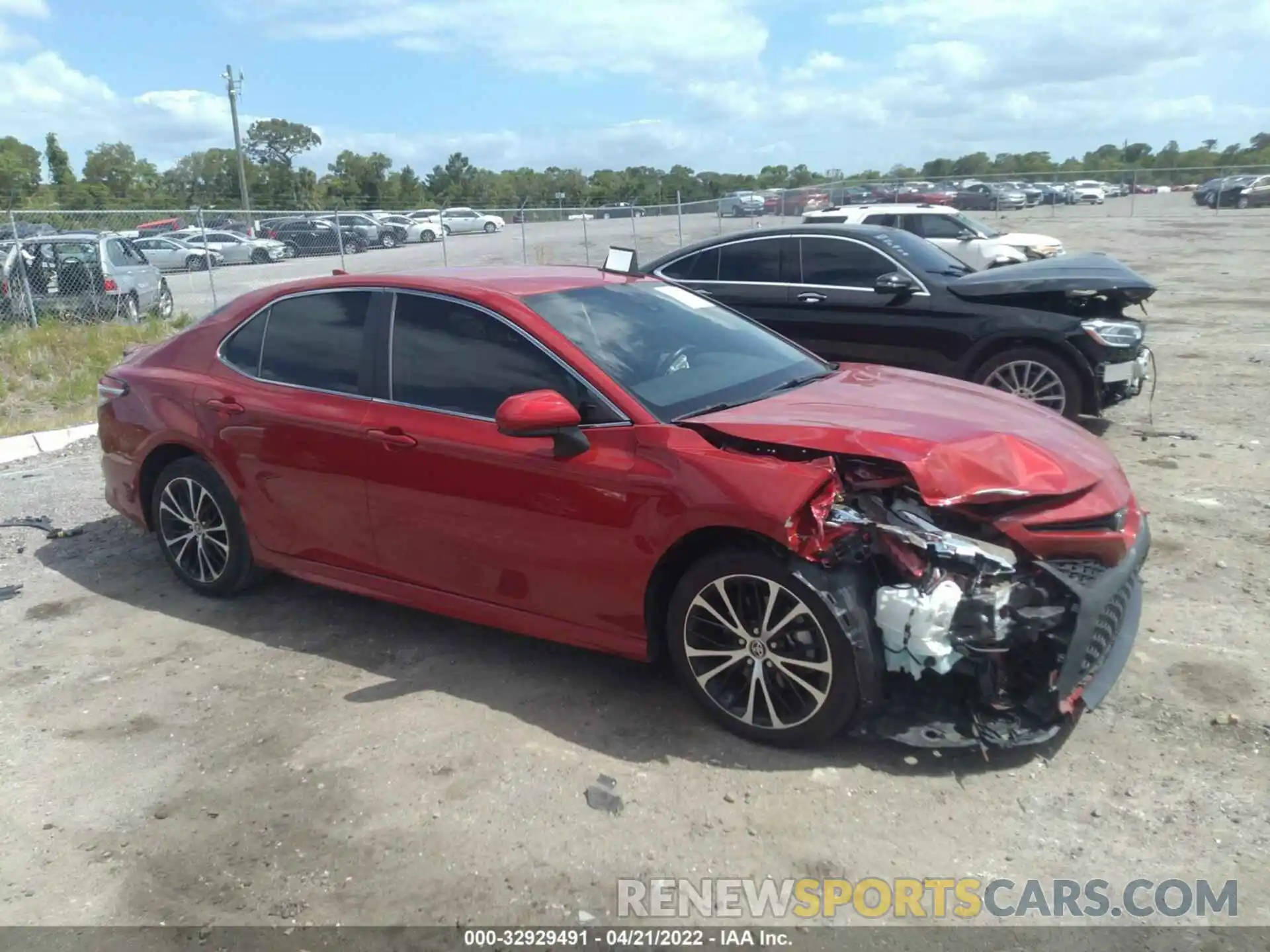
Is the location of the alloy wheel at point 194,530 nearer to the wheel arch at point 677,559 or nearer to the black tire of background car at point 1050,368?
the wheel arch at point 677,559

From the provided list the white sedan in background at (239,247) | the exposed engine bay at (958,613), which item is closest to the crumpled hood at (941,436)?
the exposed engine bay at (958,613)

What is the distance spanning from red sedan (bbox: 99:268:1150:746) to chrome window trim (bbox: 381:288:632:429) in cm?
1

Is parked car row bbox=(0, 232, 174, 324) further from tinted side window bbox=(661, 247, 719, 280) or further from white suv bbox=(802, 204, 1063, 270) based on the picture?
white suv bbox=(802, 204, 1063, 270)

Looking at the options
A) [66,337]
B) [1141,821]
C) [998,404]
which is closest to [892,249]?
[998,404]

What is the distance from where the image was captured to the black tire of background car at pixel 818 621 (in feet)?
11.3

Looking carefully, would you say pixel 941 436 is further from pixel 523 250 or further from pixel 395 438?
pixel 523 250

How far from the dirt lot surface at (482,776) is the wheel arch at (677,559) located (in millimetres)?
367

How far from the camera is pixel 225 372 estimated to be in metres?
5.11

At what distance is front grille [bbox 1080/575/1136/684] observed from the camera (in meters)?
3.50

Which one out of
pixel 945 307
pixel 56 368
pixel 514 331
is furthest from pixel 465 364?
pixel 56 368

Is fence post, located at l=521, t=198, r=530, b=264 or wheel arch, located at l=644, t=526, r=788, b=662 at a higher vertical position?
fence post, located at l=521, t=198, r=530, b=264

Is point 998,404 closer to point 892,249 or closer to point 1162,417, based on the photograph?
point 892,249

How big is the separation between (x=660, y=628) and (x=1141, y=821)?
1.73 meters

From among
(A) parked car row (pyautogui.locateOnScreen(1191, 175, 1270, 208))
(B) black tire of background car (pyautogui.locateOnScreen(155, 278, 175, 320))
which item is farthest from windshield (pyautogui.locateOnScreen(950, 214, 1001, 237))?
(A) parked car row (pyautogui.locateOnScreen(1191, 175, 1270, 208))
